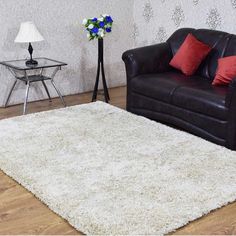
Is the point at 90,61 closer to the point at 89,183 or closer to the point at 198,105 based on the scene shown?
the point at 198,105

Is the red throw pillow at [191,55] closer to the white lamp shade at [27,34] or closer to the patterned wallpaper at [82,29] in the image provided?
the patterned wallpaper at [82,29]

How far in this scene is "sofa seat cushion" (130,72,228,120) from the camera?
3.33 m

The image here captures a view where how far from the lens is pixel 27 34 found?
4168mm

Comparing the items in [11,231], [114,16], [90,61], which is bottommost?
[11,231]

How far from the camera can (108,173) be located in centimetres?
285

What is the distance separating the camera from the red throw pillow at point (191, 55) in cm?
400

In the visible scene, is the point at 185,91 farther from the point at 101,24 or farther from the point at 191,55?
the point at 101,24

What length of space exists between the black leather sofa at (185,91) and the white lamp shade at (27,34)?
3.17 ft

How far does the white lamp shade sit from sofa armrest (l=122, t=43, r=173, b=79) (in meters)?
0.94

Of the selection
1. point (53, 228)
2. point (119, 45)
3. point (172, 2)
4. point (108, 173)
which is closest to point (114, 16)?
point (119, 45)

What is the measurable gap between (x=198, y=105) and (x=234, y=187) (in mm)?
978

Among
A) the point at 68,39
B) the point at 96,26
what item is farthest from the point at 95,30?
the point at 68,39

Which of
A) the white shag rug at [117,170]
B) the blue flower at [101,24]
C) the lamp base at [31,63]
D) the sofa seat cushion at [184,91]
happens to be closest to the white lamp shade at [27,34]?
the lamp base at [31,63]

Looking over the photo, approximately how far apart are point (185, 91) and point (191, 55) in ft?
1.99
